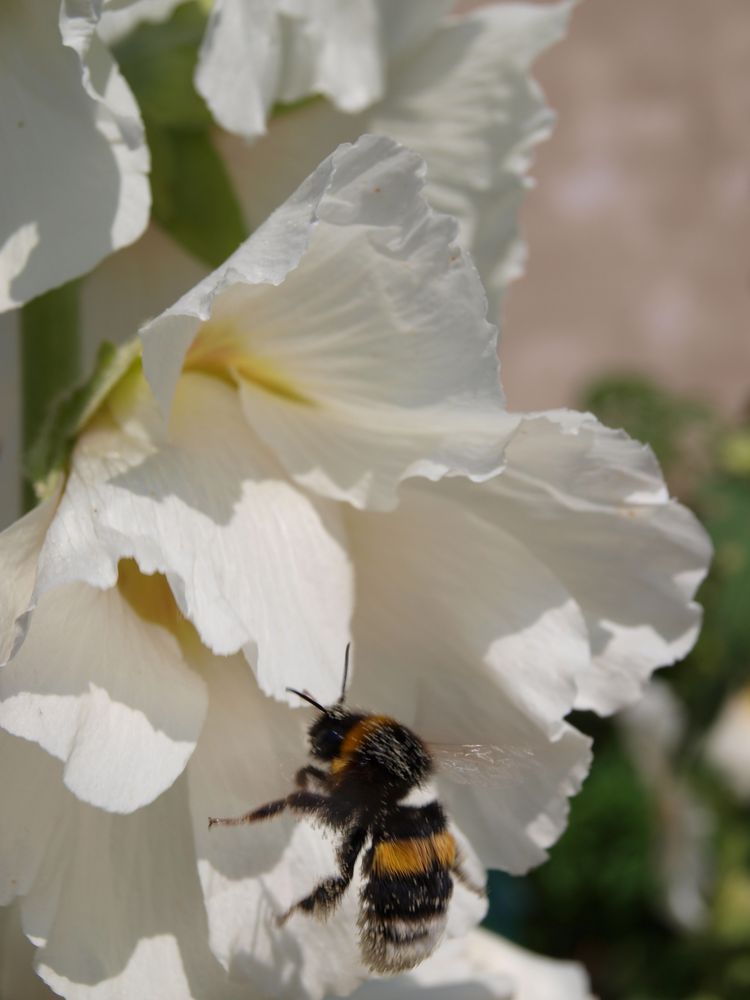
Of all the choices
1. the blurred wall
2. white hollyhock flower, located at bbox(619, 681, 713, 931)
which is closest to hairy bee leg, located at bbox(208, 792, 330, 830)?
white hollyhock flower, located at bbox(619, 681, 713, 931)

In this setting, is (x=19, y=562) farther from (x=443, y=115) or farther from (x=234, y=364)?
(x=443, y=115)

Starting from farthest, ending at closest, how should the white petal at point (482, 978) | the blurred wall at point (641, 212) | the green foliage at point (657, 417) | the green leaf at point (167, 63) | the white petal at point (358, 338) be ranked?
the blurred wall at point (641, 212)
the green foliage at point (657, 417)
the white petal at point (482, 978)
the green leaf at point (167, 63)
the white petal at point (358, 338)

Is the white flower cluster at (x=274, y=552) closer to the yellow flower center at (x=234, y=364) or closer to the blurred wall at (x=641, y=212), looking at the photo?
the yellow flower center at (x=234, y=364)

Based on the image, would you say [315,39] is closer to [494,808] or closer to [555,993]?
[494,808]

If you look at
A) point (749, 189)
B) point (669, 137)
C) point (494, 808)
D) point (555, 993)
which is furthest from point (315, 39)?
point (669, 137)

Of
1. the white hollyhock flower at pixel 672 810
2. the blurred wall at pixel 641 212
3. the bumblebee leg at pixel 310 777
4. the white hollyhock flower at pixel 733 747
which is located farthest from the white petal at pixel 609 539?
the blurred wall at pixel 641 212

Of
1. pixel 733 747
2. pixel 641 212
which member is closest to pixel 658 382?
pixel 641 212

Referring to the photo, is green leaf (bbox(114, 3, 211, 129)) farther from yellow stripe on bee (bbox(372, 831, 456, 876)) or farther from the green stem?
yellow stripe on bee (bbox(372, 831, 456, 876))
